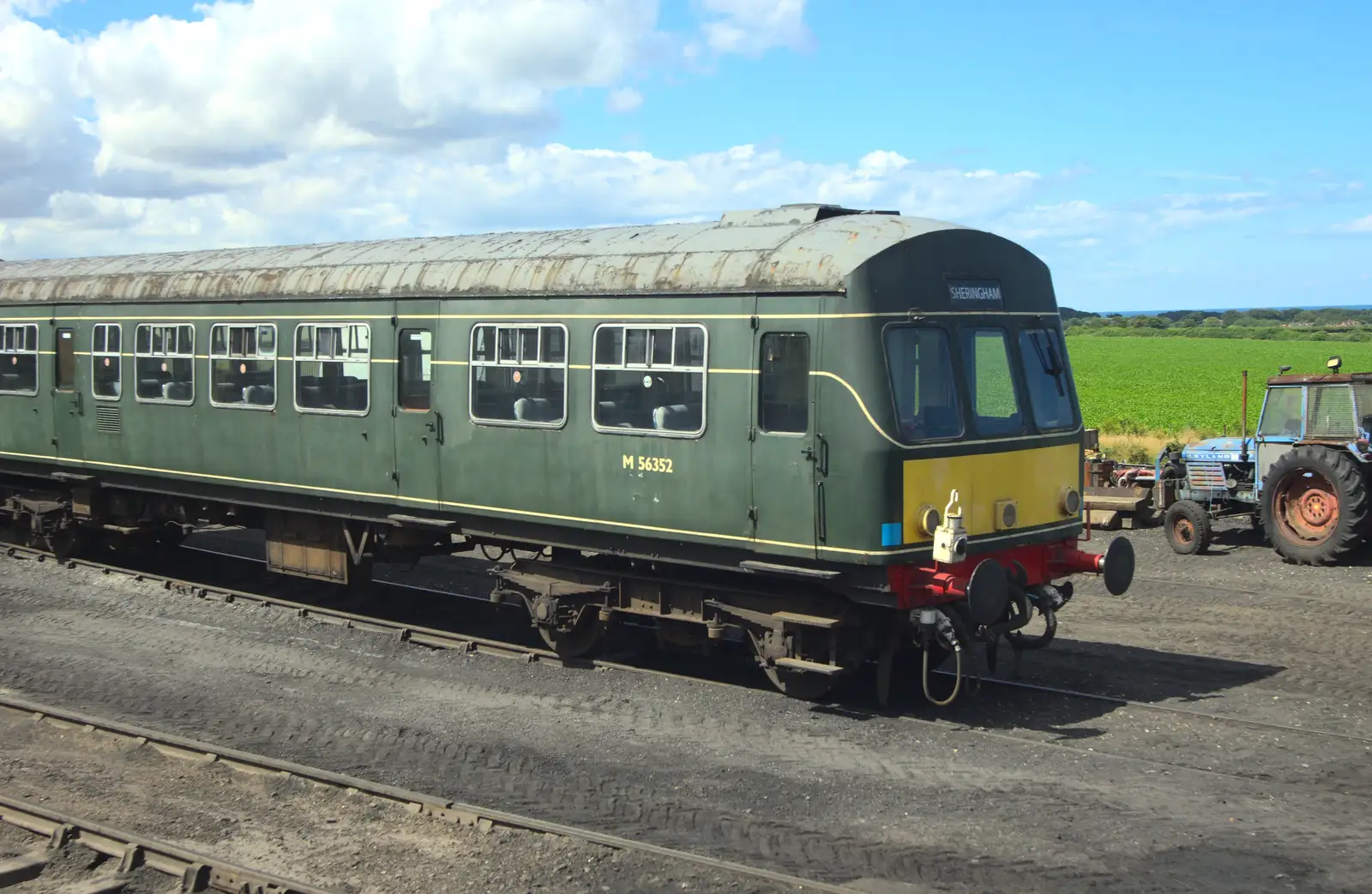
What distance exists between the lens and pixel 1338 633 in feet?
44.7

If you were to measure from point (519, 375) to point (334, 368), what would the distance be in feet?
8.87

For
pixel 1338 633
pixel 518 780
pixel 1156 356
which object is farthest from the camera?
pixel 1156 356

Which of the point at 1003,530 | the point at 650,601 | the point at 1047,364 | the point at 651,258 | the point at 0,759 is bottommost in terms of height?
the point at 0,759

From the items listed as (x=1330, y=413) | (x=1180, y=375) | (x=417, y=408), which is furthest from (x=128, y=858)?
(x=1180, y=375)

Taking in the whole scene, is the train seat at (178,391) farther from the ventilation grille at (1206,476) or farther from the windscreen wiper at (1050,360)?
the ventilation grille at (1206,476)

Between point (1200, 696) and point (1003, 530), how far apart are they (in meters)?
2.29

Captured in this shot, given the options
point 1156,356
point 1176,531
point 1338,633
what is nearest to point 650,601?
point 1338,633

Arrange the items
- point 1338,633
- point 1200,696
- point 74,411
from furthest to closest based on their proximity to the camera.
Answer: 1. point 74,411
2. point 1338,633
3. point 1200,696

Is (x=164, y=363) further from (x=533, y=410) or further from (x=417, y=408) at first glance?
(x=533, y=410)

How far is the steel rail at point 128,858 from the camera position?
280 inches

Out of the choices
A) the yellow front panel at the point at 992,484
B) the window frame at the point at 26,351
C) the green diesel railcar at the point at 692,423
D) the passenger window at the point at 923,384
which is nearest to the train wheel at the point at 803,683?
the green diesel railcar at the point at 692,423

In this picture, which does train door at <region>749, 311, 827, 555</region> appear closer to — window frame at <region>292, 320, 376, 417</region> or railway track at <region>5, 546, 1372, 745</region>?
railway track at <region>5, 546, 1372, 745</region>

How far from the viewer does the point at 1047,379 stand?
1114 centimetres

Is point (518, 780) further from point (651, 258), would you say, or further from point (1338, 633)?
point (1338, 633)
